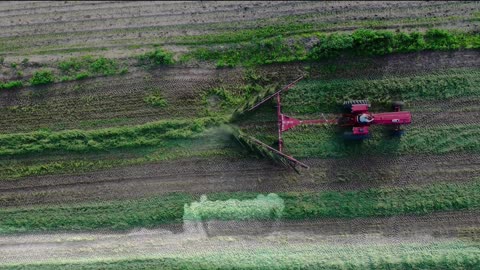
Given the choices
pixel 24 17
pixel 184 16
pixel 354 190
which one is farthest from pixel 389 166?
pixel 24 17

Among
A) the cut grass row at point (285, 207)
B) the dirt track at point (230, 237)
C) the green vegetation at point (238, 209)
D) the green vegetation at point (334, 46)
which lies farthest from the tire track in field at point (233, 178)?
the green vegetation at point (334, 46)

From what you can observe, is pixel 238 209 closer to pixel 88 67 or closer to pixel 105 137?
pixel 105 137

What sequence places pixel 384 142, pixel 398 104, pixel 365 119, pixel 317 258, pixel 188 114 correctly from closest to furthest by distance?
pixel 365 119
pixel 317 258
pixel 398 104
pixel 384 142
pixel 188 114

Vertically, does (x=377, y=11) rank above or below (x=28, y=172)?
above

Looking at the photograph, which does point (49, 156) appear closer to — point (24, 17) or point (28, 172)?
point (28, 172)

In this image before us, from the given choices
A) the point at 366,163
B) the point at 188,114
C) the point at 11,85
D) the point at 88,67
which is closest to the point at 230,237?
the point at 188,114

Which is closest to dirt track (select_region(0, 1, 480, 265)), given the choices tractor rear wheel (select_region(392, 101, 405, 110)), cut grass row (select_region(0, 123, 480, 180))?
cut grass row (select_region(0, 123, 480, 180))
